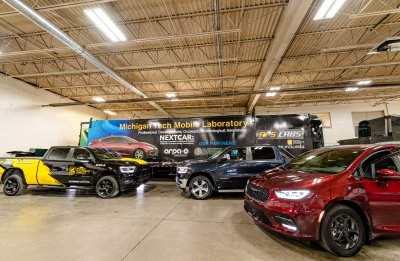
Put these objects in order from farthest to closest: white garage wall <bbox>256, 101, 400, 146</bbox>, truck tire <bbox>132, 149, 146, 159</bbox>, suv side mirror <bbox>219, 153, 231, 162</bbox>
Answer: white garage wall <bbox>256, 101, 400, 146</bbox>
truck tire <bbox>132, 149, 146, 159</bbox>
suv side mirror <bbox>219, 153, 231, 162</bbox>

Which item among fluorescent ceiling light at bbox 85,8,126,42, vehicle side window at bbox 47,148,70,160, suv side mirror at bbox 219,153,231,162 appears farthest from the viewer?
vehicle side window at bbox 47,148,70,160

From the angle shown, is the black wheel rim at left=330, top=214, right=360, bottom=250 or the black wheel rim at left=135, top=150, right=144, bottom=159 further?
the black wheel rim at left=135, top=150, right=144, bottom=159

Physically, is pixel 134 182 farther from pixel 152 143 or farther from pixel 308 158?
pixel 308 158

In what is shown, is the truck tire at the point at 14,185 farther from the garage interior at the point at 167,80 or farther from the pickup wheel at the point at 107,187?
the pickup wheel at the point at 107,187

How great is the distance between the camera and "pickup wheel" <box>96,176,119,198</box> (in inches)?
259

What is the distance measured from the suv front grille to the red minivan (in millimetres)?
95

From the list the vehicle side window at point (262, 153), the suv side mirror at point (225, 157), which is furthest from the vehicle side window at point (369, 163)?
the suv side mirror at point (225, 157)

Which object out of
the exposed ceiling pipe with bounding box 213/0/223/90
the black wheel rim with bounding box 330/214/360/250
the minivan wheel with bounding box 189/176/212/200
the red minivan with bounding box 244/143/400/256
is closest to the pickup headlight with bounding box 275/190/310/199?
the red minivan with bounding box 244/143/400/256

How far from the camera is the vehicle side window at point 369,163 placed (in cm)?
315

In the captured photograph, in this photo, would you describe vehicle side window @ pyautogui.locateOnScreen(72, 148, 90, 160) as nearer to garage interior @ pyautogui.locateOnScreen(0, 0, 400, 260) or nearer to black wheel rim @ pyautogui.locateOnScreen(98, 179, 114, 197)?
black wheel rim @ pyautogui.locateOnScreen(98, 179, 114, 197)

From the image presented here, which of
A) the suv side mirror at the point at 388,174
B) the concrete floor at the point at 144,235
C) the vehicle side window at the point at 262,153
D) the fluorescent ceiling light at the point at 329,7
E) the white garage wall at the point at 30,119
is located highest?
the fluorescent ceiling light at the point at 329,7

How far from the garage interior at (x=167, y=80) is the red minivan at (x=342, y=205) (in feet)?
0.95

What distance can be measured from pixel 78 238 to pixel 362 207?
4280mm

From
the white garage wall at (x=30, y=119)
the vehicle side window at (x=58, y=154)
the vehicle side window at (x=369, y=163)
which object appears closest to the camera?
the vehicle side window at (x=369, y=163)
